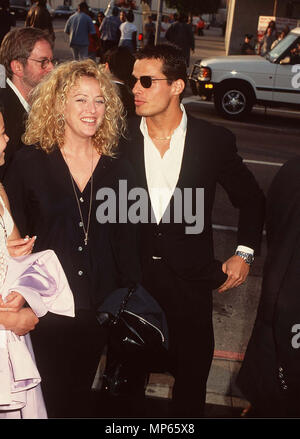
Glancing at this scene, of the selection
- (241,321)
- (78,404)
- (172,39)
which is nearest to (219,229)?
(241,321)

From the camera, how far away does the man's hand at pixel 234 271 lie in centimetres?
373

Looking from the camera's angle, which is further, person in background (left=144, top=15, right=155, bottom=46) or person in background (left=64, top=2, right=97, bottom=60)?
person in background (left=144, top=15, right=155, bottom=46)

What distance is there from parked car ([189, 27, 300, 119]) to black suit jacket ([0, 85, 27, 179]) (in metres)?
11.2

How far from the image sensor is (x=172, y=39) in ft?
69.6

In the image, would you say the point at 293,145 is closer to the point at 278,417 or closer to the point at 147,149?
the point at 147,149

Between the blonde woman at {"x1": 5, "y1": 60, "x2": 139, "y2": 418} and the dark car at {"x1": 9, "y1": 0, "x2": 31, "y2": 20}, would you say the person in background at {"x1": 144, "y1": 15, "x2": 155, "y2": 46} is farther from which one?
the blonde woman at {"x1": 5, "y1": 60, "x2": 139, "y2": 418}

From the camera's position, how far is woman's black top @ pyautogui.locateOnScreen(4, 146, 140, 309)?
3309 mm

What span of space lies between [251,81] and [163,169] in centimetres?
1226

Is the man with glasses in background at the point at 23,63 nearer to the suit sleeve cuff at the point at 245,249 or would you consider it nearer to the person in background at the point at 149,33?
the suit sleeve cuff at the point at 245,249

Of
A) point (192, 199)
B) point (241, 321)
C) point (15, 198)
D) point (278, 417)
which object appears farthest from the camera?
point (241, 321)

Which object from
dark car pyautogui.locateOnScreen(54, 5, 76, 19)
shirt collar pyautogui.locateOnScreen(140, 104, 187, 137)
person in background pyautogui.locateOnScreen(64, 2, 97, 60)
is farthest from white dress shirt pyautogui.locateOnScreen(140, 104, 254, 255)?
dark car pyautogui.locateOnScreen(54, 5, 76, 19)

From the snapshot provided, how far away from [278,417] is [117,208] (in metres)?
1.32

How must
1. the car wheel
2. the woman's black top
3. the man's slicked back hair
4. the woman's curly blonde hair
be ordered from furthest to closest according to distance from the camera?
the car wheel, the man's slicked back hair, the woman's curly blonde hair, the woman's black top

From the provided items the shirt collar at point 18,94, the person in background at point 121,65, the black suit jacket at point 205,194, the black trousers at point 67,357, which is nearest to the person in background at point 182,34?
the person in background at point 121,65
